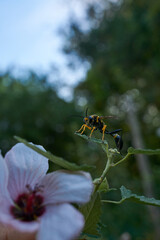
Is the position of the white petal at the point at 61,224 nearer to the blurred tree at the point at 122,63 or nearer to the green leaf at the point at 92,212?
the green leaf at the point at 92,212

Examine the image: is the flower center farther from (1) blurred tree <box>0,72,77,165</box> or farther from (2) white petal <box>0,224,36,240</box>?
(1) blurred tree <box>0,72,77,165</box>

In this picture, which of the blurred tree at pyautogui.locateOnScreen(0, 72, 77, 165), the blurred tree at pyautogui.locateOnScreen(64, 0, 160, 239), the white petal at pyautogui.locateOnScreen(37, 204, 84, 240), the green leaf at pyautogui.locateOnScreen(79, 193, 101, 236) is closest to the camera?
the white petal at pyautogui.locateOnScreen(37, 204, 84, 240)

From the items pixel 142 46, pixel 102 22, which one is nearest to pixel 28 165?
pixel 142 46

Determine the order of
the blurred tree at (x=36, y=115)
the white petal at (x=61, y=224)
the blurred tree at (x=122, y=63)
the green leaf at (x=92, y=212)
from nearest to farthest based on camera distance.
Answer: the white petal at (x=61, y=224) < the green leaf at (x=92, y=212) < the blurred tree at (x=122, y=63) < the blurred tree at (x=36, y=115)

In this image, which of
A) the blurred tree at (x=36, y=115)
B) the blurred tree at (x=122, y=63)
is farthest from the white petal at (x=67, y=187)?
the blurred tree at (x=36, y=115)

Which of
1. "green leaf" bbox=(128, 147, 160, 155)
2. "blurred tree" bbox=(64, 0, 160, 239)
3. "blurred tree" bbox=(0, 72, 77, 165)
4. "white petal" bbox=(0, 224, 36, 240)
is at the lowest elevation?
"white petal" bbox=(0, 224, 36, 240)

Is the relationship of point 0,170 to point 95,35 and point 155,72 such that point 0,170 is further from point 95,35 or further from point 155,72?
point 95,35

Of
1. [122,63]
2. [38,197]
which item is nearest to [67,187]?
[38,197]

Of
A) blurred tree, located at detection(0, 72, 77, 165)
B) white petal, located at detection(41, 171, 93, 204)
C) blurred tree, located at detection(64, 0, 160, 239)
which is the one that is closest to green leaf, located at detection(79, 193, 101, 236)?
white petal, located at detection(41, 171, 93, 204)
